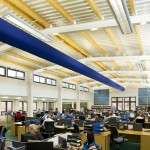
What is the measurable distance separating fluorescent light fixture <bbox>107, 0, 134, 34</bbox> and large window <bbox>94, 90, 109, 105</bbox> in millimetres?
23917

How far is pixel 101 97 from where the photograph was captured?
29172mm

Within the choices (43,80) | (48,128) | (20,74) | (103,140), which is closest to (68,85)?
(43,80)

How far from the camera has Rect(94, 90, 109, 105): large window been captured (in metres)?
28.9

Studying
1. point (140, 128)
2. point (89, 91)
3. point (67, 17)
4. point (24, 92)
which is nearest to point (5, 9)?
point (67, 17)

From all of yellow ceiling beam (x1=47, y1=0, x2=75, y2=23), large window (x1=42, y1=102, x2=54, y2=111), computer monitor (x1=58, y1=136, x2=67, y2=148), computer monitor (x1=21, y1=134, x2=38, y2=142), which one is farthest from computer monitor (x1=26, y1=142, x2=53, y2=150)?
large window (x1=42, y1=102, x2=54, y2=111)

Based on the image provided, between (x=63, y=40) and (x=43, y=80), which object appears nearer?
(x=63, y=40)

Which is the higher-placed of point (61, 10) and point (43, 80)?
point (61, 10)

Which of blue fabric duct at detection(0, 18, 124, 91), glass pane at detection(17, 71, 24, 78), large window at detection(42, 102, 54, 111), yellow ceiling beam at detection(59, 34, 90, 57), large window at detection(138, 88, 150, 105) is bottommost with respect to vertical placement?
large window at detection(42, 102, 54, 111)

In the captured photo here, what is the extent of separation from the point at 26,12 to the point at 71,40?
315cm

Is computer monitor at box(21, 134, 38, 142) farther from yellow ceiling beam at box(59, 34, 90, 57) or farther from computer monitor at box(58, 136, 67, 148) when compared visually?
yellow ceiling beam at box(59, 34, 90, 57)

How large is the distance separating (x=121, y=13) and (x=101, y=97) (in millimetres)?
25171

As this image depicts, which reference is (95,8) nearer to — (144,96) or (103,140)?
(103,140)

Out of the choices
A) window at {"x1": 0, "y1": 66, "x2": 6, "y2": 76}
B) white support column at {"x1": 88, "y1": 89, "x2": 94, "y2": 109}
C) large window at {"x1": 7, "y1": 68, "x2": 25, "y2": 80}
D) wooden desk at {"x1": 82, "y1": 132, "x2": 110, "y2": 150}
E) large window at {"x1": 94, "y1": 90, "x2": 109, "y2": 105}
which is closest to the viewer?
wooden desk at {"x1": 82, "y1": 132, "x2": 110, "y2": 150}

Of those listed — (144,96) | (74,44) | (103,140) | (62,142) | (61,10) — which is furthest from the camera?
(144,96)
